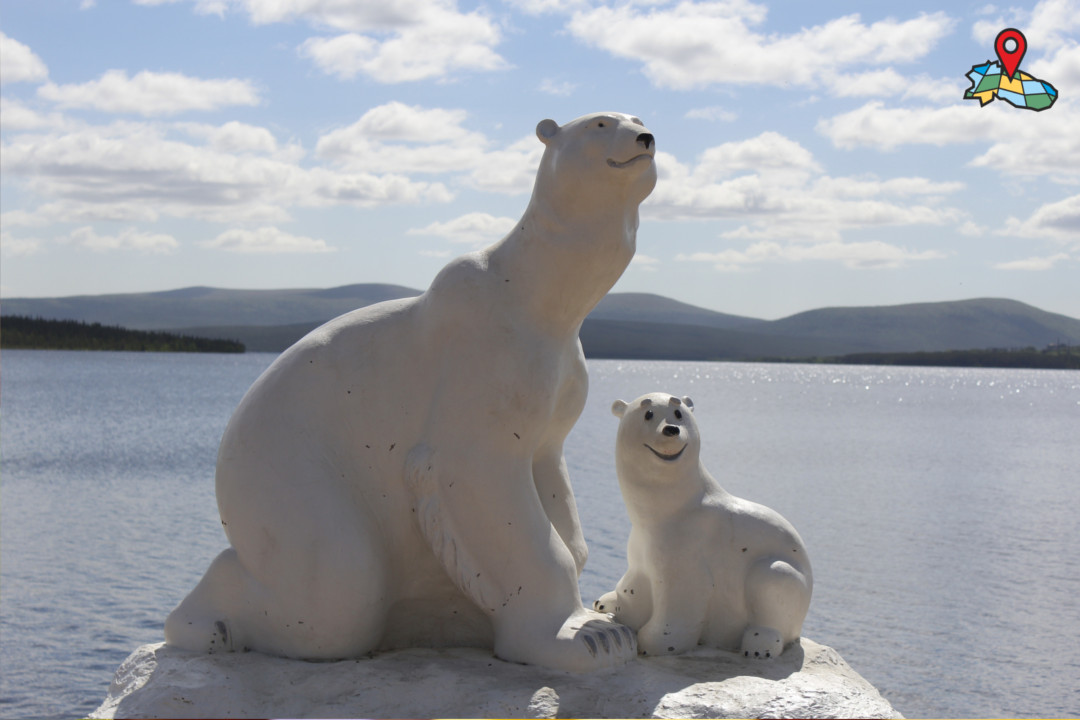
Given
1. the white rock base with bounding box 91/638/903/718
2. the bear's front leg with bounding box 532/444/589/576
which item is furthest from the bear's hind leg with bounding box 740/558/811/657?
the bear's front leg with bounding box 532/444/589/576

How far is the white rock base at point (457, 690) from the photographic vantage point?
3561mm

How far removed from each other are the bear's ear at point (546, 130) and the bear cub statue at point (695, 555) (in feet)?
3.74

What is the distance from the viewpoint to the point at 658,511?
423 cm

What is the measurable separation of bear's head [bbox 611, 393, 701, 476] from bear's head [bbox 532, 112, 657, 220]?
0.86 metres

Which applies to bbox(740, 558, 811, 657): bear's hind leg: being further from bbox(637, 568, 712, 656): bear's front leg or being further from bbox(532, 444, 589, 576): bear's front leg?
bbox(532, 444, 589, 576): bear's front leg

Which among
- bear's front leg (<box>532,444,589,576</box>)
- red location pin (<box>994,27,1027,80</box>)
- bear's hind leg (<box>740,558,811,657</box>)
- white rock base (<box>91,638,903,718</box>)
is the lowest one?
white rock base (<box>91,638,903,718</box>)

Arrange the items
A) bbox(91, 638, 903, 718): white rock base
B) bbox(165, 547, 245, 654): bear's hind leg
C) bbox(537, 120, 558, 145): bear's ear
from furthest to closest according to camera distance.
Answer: bbox(537, 120, 558, 145): bear's ear → bbox(165, 547, 245, 654): bear's hind leg → bbox(91, 638, 903, 718): white rock base

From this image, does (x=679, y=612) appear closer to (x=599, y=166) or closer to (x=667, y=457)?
(x=667, y=457)

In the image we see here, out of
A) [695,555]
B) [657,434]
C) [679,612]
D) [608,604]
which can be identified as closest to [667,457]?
[657,434]

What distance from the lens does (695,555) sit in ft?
13.8

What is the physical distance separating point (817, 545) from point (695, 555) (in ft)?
32.2

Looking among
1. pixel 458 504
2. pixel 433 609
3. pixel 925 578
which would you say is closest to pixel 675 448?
pixel 458 504

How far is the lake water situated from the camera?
891 centimetres

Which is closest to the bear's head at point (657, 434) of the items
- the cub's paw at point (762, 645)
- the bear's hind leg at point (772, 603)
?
the bear's hind leg at point (772, 603)
